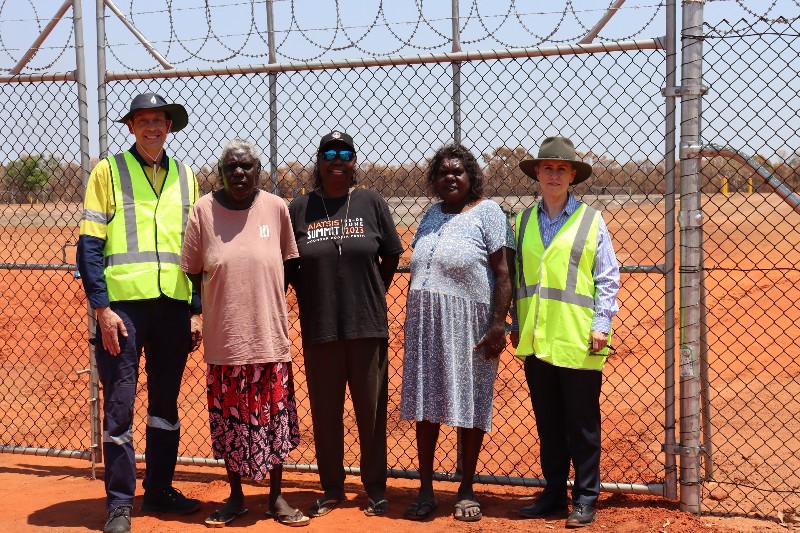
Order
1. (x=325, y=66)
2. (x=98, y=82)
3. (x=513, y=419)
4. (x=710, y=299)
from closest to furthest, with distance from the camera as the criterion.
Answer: (x=325, y=66), (x=98, y=82), (x=513, y=419), (x=710, y=299)

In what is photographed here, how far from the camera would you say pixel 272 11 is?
225 inches

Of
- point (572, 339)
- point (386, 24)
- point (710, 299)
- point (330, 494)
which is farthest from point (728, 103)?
point (710, 299)

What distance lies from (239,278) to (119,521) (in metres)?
1.53

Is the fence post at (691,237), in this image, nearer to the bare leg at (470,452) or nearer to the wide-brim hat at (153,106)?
the bare leg at (470,452)

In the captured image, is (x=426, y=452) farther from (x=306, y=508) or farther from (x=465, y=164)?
(x=465, y=164)

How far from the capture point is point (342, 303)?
16.8ft

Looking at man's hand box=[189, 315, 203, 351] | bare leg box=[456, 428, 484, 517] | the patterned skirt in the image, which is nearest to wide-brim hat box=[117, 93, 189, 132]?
man's hand box=[189, 315, 203, 351]

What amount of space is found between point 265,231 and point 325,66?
1261 millimetres

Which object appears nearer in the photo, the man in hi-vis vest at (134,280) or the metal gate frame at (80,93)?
the man in hi-vis vest at (134,280)

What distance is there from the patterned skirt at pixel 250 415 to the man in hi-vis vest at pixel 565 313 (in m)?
1.39

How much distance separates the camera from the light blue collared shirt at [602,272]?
488 centimetres

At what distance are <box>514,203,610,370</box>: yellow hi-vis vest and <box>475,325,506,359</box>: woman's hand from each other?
4.4 inches

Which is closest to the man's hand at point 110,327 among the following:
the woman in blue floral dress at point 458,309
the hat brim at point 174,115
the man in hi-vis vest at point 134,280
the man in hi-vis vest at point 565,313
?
the man in hi-vis vest at point 134,280

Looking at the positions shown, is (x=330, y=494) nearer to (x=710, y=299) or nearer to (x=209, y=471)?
(x=209, y=471)
